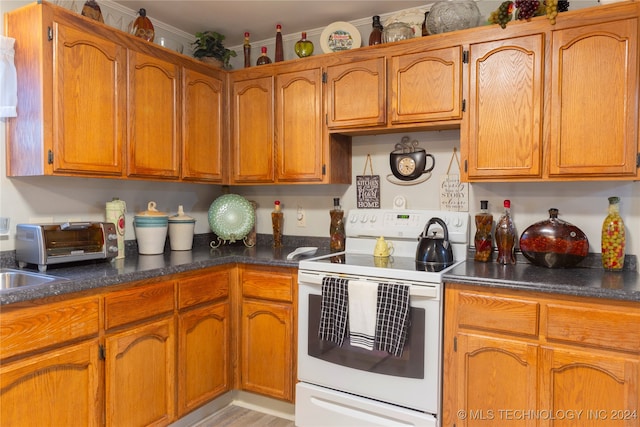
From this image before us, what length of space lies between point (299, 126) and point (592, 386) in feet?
6.49

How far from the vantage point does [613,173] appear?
1965 mm

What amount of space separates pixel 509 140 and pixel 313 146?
1.10m

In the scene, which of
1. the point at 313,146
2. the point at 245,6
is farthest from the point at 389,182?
the point at 245,6

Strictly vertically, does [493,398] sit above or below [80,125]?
below

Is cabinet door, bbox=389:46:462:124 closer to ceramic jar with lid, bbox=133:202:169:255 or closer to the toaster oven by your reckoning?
ceramic jar with lid, bbox=133:202:169:255

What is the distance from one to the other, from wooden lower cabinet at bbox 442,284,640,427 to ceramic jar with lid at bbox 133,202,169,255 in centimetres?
167

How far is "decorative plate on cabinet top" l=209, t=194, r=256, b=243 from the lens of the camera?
9.76 feet

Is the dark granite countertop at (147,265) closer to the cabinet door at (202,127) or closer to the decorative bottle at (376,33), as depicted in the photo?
the cabinet door at (202,127)

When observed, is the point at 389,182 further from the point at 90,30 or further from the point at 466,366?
the point at 90,30

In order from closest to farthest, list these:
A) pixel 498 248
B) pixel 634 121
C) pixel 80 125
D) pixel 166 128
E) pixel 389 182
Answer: pixel 634 121 < pixel 80 125 < pixel 498 248 < pixel 166 128 < pixel 389 182

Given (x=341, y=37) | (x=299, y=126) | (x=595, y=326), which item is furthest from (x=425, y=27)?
(x=595, y=326)

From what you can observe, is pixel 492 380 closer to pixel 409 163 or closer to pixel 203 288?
pixel 409 163

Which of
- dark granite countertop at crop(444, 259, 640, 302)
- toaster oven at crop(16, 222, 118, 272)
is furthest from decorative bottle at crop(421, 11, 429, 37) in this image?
toaster oven at crop(16, 222, 118, 272)

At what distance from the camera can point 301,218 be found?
3.09 m
